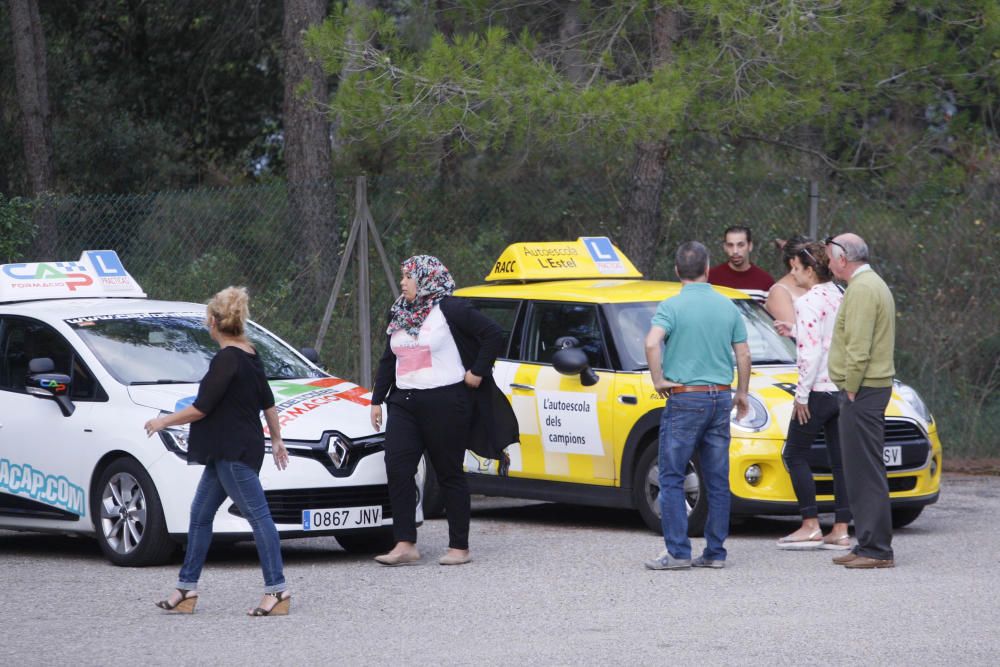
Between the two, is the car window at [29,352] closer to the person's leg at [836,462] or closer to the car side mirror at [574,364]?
the car side mirror at [574,364]

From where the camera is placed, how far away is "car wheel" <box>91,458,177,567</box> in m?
9.02

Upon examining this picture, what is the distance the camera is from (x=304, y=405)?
31.2 feet

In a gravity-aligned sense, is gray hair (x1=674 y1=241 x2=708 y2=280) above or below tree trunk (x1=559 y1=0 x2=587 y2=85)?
below

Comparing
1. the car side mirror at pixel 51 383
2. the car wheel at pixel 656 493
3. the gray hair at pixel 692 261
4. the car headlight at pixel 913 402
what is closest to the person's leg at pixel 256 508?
the car side mirror at pixel 51 383

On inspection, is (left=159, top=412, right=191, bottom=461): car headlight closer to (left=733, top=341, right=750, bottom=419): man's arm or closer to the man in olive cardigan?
(left=733, top=341, right=750, bottom=419): man's arm

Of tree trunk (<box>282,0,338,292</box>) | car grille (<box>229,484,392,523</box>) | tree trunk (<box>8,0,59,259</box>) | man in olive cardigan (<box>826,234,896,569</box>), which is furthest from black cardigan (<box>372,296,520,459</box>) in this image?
tree trunk (<box>8,0,59,259</box>)

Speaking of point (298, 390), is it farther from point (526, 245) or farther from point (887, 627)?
point (887, 627)

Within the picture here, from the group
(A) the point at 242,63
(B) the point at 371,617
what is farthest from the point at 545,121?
(A) the point at 242,63

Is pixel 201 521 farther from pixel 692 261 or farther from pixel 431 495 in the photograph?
Answer: pixel 431 495

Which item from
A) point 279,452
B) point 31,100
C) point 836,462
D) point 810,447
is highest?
point 31,100

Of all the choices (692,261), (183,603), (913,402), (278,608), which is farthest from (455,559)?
(913,402)

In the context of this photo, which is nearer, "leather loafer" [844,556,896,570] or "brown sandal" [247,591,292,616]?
"brown sandal" [247,591,292,616]

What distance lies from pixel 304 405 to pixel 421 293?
96cm

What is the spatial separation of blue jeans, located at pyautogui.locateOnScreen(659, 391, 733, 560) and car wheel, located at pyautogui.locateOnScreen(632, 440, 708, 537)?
2.55 ft
